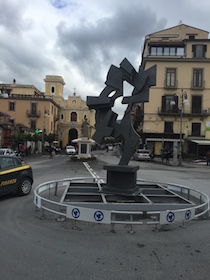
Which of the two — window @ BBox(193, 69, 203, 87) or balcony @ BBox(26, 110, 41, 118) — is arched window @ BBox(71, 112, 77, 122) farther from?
window @ BBox(193, 69, 203, 87)

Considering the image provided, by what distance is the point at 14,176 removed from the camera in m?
8.24

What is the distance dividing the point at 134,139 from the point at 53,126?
176ft

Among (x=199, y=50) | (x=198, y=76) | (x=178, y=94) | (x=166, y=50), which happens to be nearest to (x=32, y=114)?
(x=166, y=50)

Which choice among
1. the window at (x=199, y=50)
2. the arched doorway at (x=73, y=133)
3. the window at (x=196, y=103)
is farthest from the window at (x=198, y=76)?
the arched doorway at (x=73, y=133)

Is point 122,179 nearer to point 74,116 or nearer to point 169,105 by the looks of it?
point 169,105

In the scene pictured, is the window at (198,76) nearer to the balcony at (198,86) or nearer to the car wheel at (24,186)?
the balcony at (198,86)

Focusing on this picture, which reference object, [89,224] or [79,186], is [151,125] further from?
[89,224]

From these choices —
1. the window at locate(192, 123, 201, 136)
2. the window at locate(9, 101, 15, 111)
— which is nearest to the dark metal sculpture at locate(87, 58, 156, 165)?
the window at locate(192, 123, 201, 136)

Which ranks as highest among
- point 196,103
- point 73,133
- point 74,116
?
point 196,103

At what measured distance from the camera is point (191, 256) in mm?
4340

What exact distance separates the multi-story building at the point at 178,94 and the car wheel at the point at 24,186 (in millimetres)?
29351

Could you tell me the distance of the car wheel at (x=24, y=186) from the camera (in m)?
8.51

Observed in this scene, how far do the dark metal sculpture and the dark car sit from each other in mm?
2908

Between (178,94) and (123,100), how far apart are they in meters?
31.3
